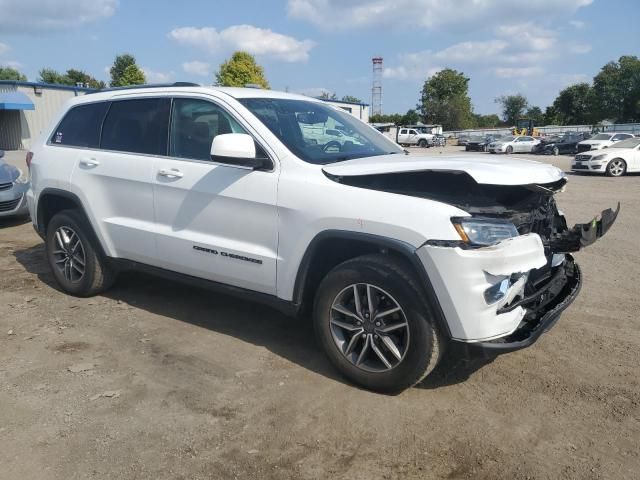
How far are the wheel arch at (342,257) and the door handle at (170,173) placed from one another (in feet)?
4.17

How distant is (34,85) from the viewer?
3109 centimetres

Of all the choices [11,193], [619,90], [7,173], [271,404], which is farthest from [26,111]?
[619,90]

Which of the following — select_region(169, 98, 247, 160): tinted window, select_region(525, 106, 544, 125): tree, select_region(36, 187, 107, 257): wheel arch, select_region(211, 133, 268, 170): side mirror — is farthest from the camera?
select_region(525, 106, 544, 125): tree

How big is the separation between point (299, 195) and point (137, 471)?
1.81 m

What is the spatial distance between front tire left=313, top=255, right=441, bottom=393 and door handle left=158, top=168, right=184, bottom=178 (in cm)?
146

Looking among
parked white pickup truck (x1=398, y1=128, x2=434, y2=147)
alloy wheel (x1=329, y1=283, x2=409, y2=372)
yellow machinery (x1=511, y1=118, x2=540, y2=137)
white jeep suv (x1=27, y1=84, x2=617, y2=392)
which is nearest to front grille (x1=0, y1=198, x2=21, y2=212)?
white jeep suv (x1=27, y1=84, x2=617, y2=392)

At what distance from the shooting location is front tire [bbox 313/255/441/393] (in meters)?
3.04

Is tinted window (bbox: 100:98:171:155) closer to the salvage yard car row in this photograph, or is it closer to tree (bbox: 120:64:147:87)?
the salvage yard car row

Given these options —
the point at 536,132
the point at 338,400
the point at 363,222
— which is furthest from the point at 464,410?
the point at 536,132

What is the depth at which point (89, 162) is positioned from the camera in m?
4.61

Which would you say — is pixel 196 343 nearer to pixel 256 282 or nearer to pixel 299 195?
pixel 256 282

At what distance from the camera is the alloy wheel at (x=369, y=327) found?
3.17 m

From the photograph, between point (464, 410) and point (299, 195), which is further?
point (299, 195)

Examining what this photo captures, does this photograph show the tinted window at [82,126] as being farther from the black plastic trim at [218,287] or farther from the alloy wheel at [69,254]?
the black plastic trim at [218,287]
